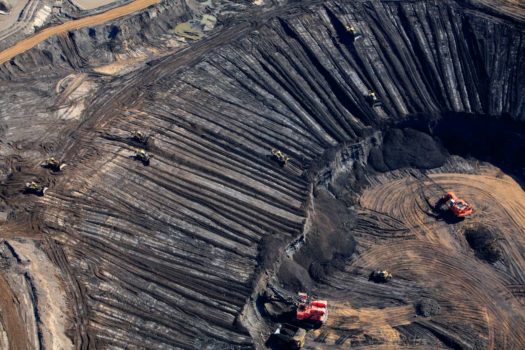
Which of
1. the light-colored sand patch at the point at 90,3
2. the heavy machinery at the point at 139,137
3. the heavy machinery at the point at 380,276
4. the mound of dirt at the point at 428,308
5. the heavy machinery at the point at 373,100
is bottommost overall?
the mound of dirt at the point at 428,308

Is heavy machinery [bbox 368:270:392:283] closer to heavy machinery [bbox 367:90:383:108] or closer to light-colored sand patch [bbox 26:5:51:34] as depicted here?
heavy machinery [bbox 367:90:383:108]

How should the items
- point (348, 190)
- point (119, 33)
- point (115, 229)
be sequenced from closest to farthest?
1. point (115, 229)
2. point (348, 190)
3. point (119, 33)

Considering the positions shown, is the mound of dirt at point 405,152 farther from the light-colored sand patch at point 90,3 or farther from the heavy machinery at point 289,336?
the light-colored sand patch at point 90,3

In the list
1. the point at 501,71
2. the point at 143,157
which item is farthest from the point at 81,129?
the point at 501,71

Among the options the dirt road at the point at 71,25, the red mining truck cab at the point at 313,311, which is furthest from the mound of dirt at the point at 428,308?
the dirt road at the point at 71,25

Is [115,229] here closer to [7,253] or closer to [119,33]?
[7,253]

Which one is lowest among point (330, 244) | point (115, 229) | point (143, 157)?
point (330, 244)
